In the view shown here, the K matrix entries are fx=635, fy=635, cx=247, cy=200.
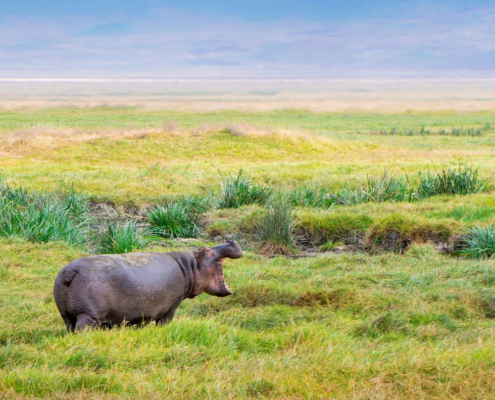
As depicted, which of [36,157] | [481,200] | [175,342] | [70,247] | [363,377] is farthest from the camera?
[36,157]

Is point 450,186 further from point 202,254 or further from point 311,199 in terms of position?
point 202,254

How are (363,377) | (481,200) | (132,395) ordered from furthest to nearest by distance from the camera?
1. (481,200)
2. (363,377)
3. (132,395)

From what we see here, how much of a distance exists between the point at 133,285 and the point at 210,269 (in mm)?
847

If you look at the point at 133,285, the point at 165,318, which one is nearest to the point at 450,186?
the point at 165,318

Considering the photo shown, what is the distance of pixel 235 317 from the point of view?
6410 millimetres

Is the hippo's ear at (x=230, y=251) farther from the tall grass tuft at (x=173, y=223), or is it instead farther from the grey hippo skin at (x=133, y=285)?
the tall grass tuft at (x=173, y=223)

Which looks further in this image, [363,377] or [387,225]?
[387,225]

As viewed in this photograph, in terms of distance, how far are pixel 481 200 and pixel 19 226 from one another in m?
8.73

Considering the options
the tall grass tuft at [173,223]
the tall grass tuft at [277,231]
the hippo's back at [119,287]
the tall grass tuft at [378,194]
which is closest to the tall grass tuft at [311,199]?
the tall grass tuft at [378,194]

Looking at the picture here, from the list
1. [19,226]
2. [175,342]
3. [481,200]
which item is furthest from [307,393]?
[481,200]

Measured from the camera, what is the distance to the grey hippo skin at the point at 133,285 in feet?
16.6

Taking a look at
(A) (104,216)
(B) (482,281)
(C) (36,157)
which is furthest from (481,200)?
(C) (36,157)

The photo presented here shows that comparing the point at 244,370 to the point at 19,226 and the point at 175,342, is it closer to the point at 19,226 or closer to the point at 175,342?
the point at 175,342

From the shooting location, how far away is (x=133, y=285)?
17.2 feet
